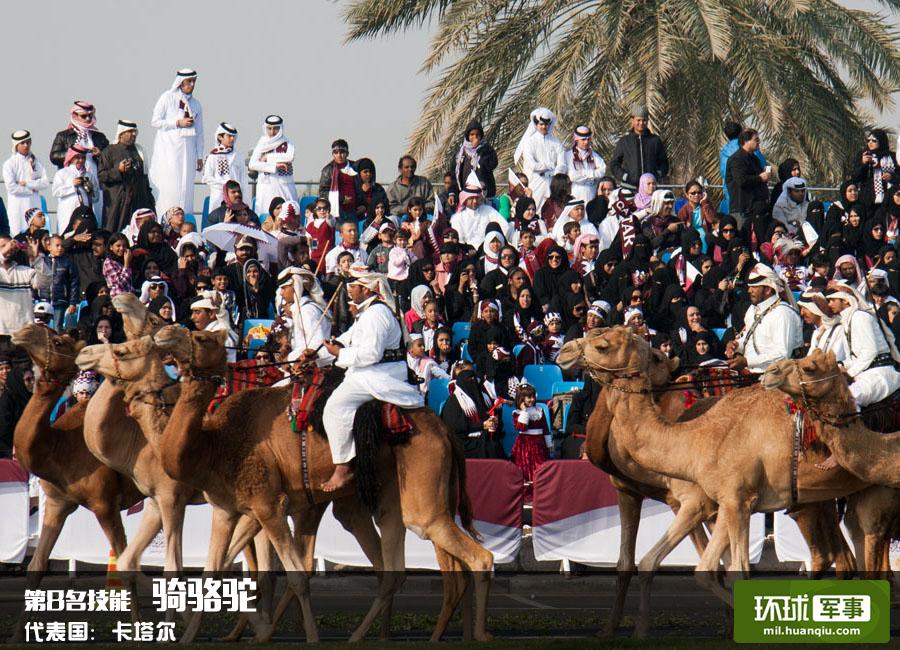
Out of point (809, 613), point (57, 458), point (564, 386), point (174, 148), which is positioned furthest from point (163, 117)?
point (809, 613)

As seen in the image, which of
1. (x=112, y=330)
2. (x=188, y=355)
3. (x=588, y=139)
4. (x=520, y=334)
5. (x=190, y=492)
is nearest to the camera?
(x=188, y=355)

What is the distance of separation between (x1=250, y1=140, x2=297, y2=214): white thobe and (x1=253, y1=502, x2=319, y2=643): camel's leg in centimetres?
1279

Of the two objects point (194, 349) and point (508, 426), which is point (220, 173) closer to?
point (508, 426)

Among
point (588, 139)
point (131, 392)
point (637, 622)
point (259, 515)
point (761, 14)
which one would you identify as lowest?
point (637, 622)

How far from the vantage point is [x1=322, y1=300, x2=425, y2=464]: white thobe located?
1365 cm

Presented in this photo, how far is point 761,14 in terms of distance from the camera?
96.7ft

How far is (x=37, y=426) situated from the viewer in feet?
47.1

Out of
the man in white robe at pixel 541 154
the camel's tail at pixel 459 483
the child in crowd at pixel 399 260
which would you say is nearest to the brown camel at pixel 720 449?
the camel's tail at pixel 459 483

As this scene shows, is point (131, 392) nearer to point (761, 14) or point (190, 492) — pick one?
point (190, 492)

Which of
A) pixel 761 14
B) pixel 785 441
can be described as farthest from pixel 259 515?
pixel 761 14

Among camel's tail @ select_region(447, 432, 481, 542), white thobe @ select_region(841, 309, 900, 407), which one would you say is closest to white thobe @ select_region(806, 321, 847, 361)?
white thobe @ select_region(841, 309, 900, 407)

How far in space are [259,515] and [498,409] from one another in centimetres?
698

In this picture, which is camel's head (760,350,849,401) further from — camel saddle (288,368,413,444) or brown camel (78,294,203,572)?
brown camel (78,294,203,572)

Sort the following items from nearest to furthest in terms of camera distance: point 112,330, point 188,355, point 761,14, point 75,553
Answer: point 188,355
point 75,553
point 112,330
point 761,14
